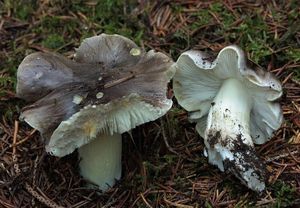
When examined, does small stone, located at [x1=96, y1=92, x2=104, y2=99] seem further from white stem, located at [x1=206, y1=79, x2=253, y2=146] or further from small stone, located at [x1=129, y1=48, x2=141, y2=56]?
white stem, located at [x1=206, y1=79, x2=253, y2=146]

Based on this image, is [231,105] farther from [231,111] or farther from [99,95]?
[99,95]

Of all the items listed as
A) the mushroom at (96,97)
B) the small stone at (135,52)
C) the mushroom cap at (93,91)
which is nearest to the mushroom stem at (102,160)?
the mushroom at (96,97)

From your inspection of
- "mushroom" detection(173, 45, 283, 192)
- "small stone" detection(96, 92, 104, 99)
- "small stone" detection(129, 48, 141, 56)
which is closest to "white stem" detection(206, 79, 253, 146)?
"mushroom" detection(173, 45, 283, 192)

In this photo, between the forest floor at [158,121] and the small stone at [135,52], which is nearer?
the forest floor at [158,121]

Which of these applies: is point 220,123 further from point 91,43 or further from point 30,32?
point 30,32

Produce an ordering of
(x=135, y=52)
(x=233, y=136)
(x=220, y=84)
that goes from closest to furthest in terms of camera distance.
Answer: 1. (x=233, y=136)
2. (x=135, y=52)
3. (x=220, y=84)

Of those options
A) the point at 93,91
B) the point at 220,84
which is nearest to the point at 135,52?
the point at 93,91

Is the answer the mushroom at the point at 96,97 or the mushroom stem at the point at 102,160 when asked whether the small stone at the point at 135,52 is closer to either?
the mushroom at the point at 96,97
